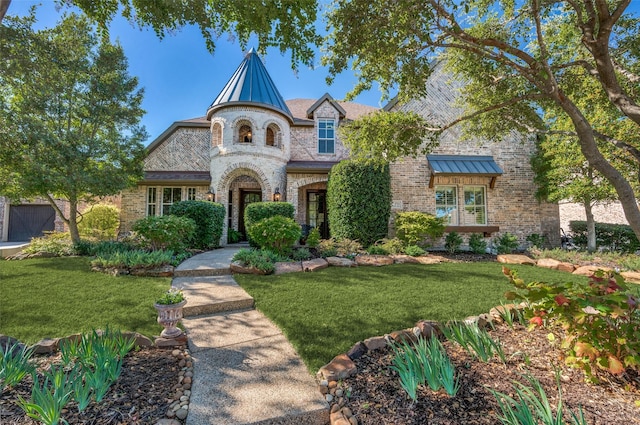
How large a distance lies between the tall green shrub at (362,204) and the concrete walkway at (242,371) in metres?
5.40

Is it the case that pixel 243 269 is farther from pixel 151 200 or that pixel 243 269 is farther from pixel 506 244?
pixel 506 244

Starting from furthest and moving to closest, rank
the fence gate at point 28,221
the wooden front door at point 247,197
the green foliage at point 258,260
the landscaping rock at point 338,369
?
the fence gate at point 28,221
the wooden front door at point 247,197
the green foliage at point 258,260
the landscaping rock at point 338,369

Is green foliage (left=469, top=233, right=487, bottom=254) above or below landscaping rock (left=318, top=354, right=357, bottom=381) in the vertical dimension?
above

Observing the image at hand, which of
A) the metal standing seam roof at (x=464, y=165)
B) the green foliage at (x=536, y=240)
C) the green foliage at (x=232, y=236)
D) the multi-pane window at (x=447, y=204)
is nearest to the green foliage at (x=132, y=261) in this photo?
the green foliage at (x=232, y=236)

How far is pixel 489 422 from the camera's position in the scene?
1.88m

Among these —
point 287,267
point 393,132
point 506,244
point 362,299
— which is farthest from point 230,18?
point 506,244

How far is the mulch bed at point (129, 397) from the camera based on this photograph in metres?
1.92

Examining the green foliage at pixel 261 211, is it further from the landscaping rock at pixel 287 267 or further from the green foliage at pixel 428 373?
the green foliage at pixel 428 373

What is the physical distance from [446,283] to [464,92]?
4069 mm

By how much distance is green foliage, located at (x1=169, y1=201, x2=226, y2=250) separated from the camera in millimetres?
9383

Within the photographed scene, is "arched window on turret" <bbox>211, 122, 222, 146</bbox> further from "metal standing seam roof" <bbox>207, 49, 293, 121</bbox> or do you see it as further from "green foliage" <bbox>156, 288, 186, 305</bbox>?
"green foliage" <bbox>156, 288, 186, 305</bbox>

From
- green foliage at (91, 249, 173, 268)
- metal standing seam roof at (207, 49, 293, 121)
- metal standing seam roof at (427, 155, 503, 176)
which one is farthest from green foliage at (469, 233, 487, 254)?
green foliage at (91, 249, 173, 268)

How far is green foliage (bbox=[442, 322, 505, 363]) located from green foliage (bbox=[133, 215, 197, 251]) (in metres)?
7.31

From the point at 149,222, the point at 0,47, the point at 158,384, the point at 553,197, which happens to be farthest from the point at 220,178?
the point at 553,197
